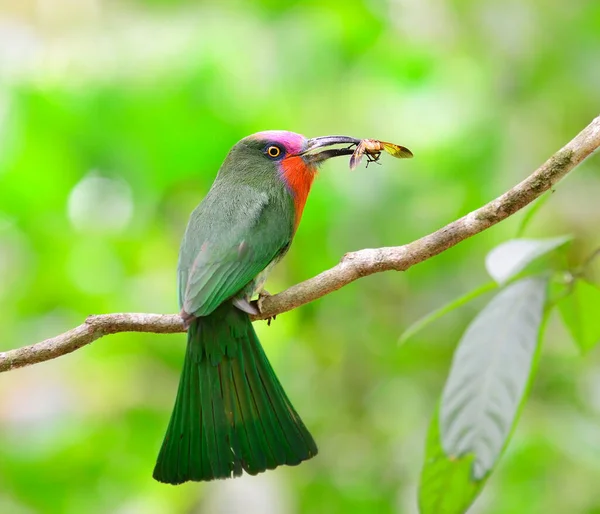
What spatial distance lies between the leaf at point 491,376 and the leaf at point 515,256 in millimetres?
74

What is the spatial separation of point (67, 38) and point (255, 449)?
8.95 feet

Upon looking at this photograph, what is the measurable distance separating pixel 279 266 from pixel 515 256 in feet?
5.32

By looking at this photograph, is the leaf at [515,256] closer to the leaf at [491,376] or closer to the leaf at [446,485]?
the leaf at [491,376]

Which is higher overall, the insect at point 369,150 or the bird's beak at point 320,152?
the bird's beak at point 320,152

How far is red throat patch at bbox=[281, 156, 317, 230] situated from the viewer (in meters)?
2.67

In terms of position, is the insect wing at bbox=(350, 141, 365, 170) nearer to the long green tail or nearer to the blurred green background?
the long green tail

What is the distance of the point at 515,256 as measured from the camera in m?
1.87

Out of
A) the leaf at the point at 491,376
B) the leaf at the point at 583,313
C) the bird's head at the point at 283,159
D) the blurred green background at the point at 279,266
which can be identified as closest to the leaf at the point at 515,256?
the leaf at the point at 491,376

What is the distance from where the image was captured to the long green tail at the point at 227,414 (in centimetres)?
215

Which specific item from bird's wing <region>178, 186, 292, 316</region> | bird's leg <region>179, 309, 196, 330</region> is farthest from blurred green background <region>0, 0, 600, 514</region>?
bird's leg <region>179, 309, 196, 330</region>

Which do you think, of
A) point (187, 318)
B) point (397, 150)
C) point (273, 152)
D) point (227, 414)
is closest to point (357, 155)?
point (397, 150)

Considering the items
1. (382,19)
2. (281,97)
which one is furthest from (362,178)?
(382,19)

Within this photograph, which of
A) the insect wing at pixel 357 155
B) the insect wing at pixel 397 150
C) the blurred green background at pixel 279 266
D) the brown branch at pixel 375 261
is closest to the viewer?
the brown branch at pixel 375 261

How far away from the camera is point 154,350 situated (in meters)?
3.28
